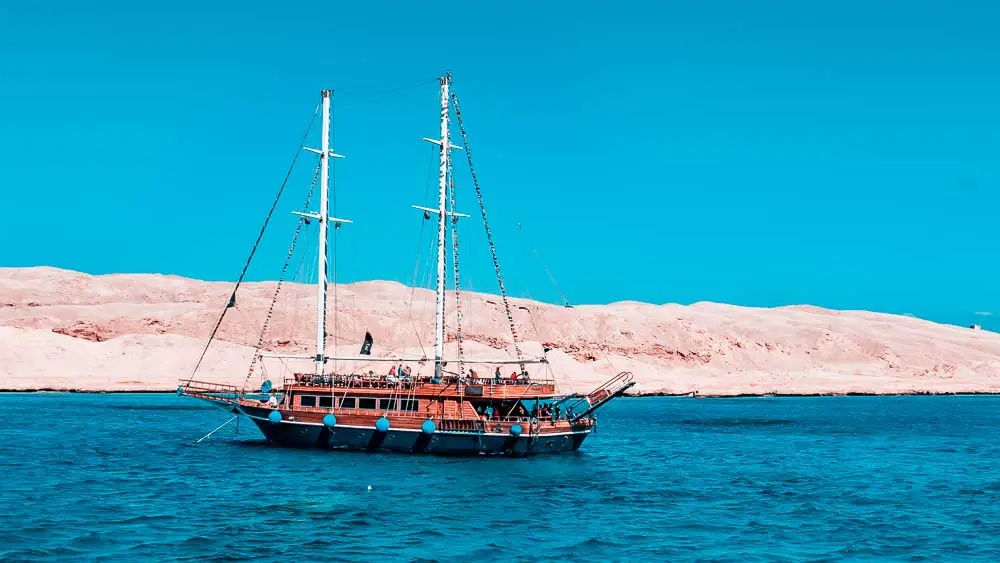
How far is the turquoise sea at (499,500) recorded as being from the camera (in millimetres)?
28000

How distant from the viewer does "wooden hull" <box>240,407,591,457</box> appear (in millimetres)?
47656

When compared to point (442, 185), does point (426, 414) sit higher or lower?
lower

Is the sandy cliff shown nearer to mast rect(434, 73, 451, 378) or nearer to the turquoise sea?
the turquoise sea

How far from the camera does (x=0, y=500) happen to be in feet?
110

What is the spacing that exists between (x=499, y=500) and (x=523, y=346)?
86046mm

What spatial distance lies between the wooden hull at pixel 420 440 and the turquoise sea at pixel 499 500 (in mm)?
812

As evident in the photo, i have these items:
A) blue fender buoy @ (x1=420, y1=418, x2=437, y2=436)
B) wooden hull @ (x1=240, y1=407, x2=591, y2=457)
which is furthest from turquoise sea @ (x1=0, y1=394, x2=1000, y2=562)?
blue fender buoy @ (x1=420, y1=418, x2=437, y2=436)

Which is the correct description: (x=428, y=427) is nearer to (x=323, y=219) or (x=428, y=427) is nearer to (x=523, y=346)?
(x=323, y=219)

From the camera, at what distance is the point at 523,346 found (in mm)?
121812

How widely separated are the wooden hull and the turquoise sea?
81cm

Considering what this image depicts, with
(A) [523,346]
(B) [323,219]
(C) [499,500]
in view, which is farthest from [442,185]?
(A) [523,346]

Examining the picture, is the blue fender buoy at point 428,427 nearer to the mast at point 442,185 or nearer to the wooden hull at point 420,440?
the wooden hull at point 420,440

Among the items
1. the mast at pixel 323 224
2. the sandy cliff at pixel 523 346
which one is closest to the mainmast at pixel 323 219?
the mast at pixel 323 224

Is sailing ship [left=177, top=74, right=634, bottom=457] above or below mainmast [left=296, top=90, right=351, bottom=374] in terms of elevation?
below
